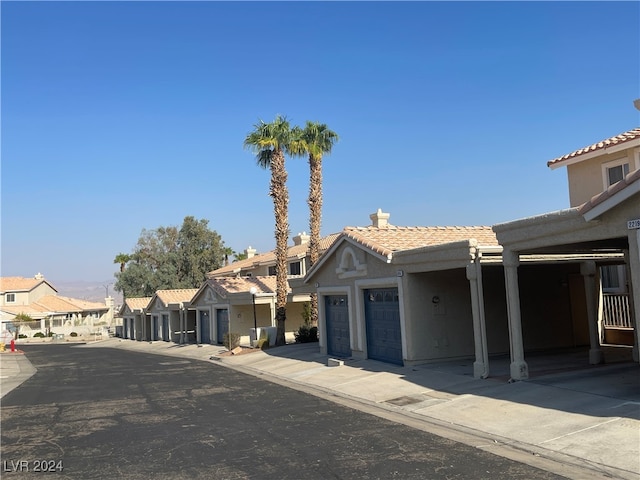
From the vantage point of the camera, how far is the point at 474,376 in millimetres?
15539

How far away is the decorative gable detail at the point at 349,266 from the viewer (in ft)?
69.3

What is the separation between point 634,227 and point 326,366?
507 inches

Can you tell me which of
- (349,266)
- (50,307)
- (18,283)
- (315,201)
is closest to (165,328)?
(315,201)

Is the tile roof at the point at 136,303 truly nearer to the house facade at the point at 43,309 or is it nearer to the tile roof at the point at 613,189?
the house facade at the point at 43,309

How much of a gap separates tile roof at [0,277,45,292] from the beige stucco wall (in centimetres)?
8410

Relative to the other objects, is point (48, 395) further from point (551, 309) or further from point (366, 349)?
point (551, 309)

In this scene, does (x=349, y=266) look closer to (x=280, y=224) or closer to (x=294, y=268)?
(x=280, y=224)

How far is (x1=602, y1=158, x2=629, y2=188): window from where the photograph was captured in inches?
807

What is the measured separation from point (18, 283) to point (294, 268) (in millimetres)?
63981

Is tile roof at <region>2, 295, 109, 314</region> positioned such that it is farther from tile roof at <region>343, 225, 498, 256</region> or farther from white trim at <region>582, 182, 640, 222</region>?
white trim at <region>582, 182, 640, 222</region>

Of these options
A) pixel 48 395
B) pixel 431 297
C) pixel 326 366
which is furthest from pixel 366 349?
pixel 48 395

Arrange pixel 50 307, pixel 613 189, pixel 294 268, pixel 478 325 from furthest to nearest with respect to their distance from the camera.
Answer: pixel 50 307, pixel 294 268, pixel 478 325, pixel 613 189

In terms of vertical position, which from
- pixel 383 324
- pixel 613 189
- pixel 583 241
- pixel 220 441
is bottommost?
pixel 220 441

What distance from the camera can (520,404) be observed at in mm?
12164
